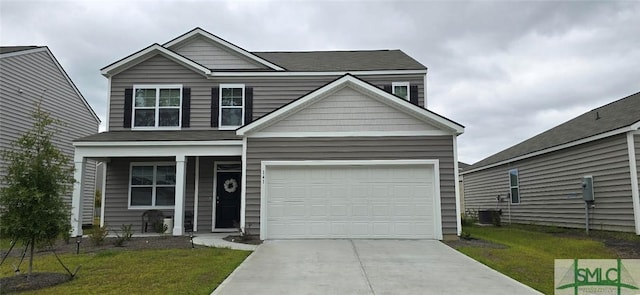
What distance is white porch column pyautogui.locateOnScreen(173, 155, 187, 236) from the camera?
12789 millimetres

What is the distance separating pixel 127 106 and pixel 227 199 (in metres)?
4.43

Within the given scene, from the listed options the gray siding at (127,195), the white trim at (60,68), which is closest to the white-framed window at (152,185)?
the gray siding at (127,195)

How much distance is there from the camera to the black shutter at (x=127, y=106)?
48.9 ft

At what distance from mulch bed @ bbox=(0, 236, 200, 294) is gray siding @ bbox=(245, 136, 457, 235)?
2106 mm

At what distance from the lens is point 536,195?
58.7ft

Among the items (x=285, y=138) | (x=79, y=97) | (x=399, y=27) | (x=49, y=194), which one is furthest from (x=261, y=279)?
(x=79, y=97)

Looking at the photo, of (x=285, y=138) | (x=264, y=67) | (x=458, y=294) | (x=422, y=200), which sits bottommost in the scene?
(x=458, y=294)

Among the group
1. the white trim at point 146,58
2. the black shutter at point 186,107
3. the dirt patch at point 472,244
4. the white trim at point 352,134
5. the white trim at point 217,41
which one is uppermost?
the white trim at point 217,41

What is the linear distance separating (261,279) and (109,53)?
522 inches

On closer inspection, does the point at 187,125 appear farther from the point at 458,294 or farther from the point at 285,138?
the point at 458,294

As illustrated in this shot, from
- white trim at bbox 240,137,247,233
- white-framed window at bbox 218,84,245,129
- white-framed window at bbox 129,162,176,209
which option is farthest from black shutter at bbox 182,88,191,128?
white trim at bbox 240,137,247,233

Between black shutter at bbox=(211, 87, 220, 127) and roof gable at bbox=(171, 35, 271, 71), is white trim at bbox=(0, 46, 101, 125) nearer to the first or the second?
roof gable at bbox=(171, 35, 271, 71)

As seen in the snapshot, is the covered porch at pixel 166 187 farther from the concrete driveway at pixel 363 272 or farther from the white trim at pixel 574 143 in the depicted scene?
the white trim at pixel 574 143

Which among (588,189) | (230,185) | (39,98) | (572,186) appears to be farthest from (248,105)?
(572,186)
